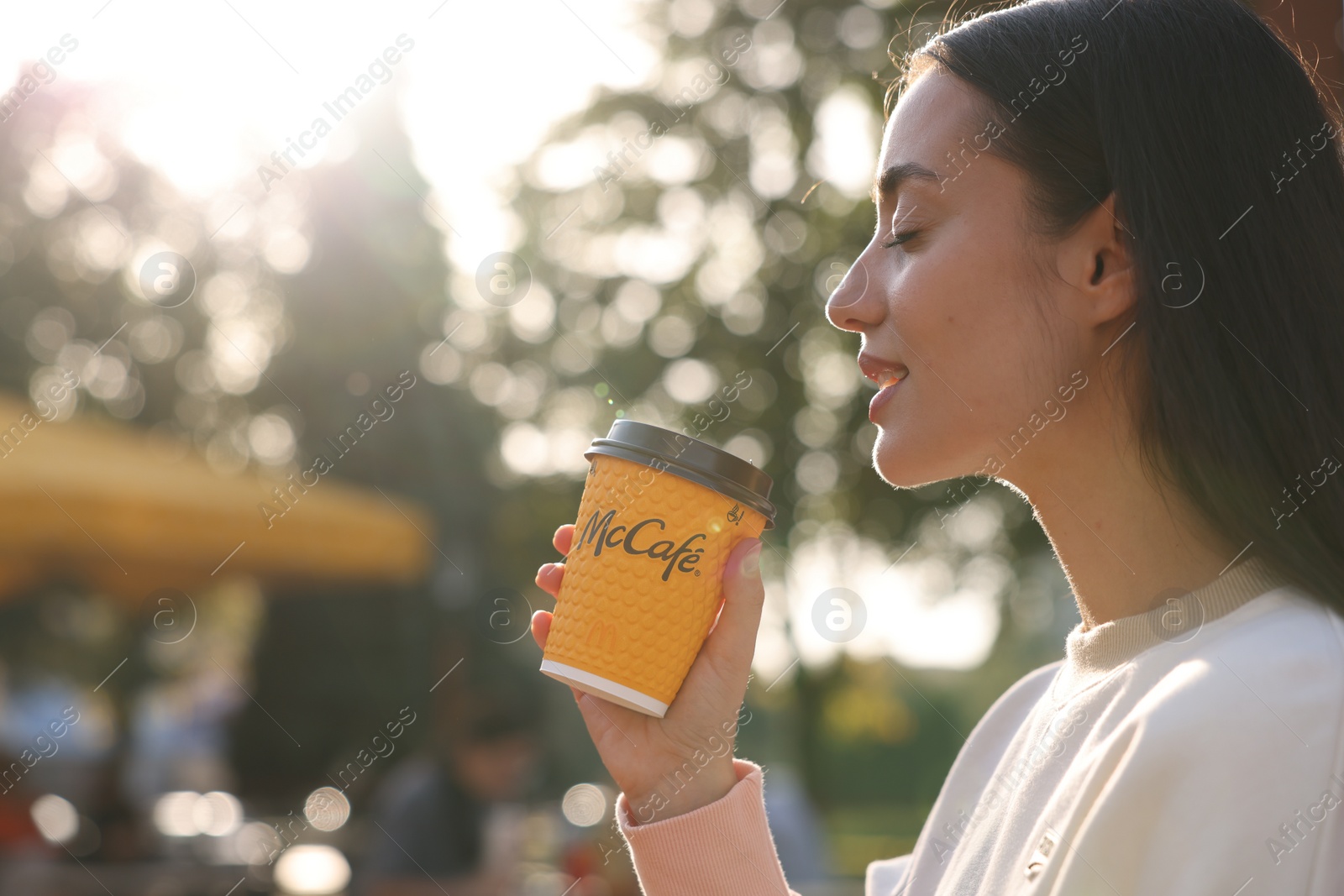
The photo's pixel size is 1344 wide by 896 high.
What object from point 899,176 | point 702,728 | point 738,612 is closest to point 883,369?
point 899,176

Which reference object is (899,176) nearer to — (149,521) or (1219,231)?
(1219,231)

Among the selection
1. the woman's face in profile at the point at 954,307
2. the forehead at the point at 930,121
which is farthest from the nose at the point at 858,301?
the forehead at the point at 930,121

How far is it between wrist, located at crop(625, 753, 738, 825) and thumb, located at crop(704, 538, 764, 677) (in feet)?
0.41

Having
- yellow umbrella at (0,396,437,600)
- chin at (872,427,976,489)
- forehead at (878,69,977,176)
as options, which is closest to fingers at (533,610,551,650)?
chin at (872,427,976,489)

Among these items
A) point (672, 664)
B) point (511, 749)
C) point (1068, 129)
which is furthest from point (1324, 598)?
point (511, 749)

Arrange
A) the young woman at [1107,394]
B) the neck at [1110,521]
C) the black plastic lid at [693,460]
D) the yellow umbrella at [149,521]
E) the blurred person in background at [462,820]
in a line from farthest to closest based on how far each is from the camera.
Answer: the yellow umbrella at [149,521], the blurred person in background at [462,820], the black plastic lid at [693,460], the neck at [1110,521], the young woman at [1107,394]

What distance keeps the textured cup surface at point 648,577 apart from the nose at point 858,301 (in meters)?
0.27

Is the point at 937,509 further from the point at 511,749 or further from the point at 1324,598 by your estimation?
the point at 1324,598

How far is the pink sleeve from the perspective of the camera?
1.36 meters

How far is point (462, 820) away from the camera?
5000 mm

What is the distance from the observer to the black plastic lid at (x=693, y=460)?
53.2 inches

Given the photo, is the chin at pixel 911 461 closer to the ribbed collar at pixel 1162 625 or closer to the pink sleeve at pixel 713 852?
the ribbed collar at pixel 1162 625

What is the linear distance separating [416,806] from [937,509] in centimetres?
513

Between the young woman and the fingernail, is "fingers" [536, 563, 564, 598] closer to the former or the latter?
the young woman
